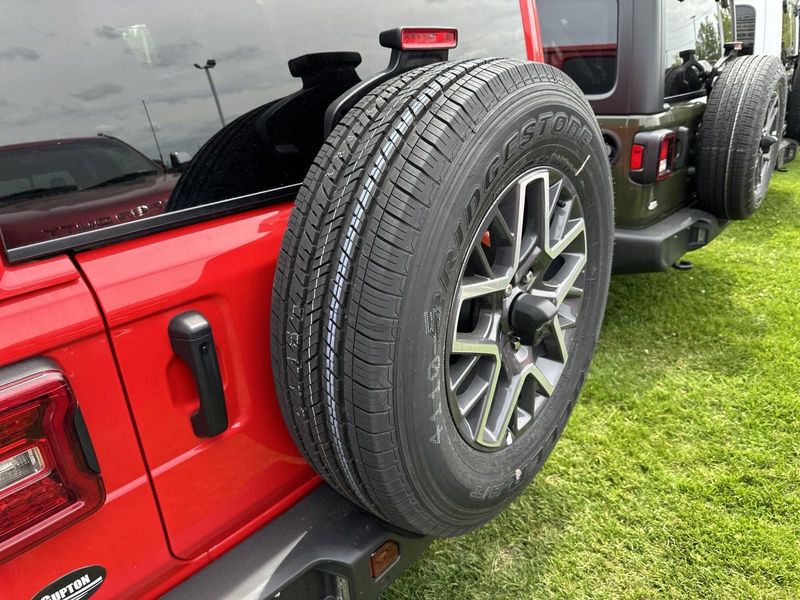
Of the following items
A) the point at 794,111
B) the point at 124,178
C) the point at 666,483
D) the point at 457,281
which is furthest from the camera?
the point at 794,111

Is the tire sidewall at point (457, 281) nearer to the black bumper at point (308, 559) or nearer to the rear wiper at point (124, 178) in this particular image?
the black bumper at point (308, 559)

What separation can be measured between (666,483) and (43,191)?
255 centimetres

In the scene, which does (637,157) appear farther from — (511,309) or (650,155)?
(511,309)

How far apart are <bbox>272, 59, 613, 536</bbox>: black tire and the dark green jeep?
208 centimetres

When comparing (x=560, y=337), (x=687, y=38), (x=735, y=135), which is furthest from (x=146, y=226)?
(x=687, y=38)

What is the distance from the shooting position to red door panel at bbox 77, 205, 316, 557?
1.15m

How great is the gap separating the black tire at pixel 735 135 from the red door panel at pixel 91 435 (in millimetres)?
3620

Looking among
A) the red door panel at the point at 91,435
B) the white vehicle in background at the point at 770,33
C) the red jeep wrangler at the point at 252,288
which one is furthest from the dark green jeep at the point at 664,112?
the white vehicle in background at the point at 770,33

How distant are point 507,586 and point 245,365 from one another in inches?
54.6

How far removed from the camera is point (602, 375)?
347 cm

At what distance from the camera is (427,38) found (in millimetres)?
1593

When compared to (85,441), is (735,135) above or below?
below

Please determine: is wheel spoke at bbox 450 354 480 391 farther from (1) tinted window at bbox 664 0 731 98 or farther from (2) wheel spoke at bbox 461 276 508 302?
(1) tinted window at bbox 664 0 731 98

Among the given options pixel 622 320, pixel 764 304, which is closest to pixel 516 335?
pixel 622 320
